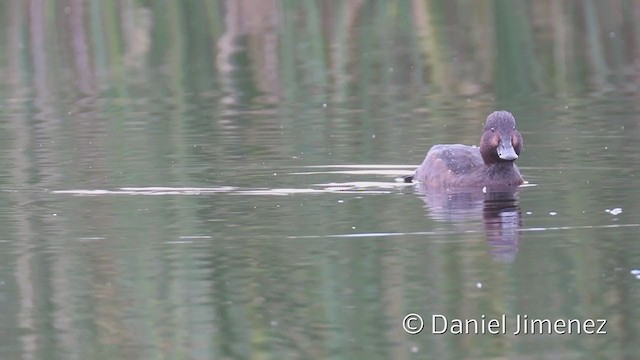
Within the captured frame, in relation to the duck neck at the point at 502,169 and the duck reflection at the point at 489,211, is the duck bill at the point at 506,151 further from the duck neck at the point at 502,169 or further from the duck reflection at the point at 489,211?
the duck reflection at the point at 489,211

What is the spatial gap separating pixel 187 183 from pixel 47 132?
386cm

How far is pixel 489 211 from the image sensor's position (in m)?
11.8

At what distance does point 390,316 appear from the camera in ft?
27.8

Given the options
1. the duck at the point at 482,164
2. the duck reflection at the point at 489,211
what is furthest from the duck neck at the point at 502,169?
the duck reflection at the point at 489,211

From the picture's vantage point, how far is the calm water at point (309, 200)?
8.42 meters

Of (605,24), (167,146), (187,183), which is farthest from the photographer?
(605,24)

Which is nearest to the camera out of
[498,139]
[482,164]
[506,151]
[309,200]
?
[309,200]

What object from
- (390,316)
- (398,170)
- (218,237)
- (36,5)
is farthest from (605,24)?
(390,316)

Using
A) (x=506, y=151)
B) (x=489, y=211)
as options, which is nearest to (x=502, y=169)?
(x=506, y=151)

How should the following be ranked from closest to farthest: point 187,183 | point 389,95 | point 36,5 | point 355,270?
point 355,270
point 187,183
point 389,95
point 36,5

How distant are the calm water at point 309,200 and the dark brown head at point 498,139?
316mm

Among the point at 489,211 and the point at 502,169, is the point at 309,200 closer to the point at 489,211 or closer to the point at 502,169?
the point at 489,211

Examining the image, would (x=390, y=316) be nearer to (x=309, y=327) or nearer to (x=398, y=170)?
(x=309, y=327)

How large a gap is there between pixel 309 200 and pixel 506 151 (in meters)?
1.70
